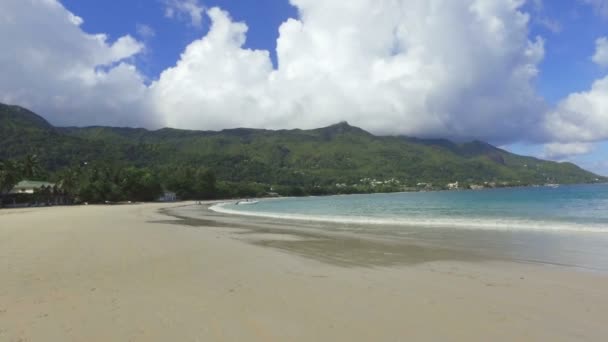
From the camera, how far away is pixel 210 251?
14.2m

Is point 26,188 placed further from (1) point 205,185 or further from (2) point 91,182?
(1) point 205,185

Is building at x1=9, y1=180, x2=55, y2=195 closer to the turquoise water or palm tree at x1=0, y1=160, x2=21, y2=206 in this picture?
palm tree at x1=0, y1=160, x2=21, y2=206

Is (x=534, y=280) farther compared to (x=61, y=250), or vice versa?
(x=61, y=250)

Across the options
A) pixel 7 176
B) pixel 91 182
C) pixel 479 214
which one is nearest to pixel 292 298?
pixel 479 214

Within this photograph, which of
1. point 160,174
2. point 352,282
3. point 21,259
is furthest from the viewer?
point 160,174

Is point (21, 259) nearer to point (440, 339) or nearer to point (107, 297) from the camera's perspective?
point (107, 297)

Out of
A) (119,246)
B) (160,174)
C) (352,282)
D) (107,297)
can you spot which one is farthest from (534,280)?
(160,174)

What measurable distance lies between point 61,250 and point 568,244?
19.3m

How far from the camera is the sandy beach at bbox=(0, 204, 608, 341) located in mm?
5641

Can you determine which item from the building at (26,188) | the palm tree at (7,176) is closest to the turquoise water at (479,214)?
the palm tree at (7,176)

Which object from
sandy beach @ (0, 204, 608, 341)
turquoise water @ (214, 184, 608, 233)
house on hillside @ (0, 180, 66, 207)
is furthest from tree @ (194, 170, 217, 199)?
sandy beach @ (0, 204, 608, 341)

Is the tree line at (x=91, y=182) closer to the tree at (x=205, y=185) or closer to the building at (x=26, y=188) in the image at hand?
the building at (x=26, y=188)

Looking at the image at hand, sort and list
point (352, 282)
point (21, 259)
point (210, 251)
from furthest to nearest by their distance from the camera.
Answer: point (210, 251), point (21, 259), point (352, 282)

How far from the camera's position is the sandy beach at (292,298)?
5.64 m
